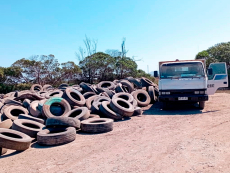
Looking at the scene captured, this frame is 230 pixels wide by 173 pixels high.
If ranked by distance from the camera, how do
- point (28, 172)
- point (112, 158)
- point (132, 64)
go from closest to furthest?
point (28, 172)
point (112, 158)
point (132, 64)

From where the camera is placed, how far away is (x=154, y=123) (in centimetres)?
743

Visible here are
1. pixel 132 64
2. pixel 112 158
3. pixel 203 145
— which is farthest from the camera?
pixel 132 64

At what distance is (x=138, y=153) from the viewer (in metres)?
4.56

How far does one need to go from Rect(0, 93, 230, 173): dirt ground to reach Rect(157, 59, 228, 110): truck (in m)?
2.44

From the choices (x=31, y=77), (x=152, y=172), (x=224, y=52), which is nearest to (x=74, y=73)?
(x=31, y=77)

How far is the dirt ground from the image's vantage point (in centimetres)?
388

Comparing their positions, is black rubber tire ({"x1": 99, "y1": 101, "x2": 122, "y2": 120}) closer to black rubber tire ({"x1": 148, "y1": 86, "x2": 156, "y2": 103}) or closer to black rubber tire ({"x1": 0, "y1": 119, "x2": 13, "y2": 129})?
black rubber tire ({"x1": 0, "y1": 119, "x2": 13, "y2": 129})

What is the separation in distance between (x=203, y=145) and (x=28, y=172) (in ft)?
13.0

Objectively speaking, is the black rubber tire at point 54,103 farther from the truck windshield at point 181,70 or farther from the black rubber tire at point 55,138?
the truck windshield at point 181,70

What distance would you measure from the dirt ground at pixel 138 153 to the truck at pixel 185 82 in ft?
7.99

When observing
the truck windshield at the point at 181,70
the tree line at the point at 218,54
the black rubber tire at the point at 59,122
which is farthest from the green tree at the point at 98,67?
the black rubber tire at the point at 59,122

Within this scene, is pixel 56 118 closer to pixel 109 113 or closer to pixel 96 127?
pixel 96 127

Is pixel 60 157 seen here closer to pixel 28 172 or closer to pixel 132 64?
pixel 28 172

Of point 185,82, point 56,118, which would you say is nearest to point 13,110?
point 56,118
